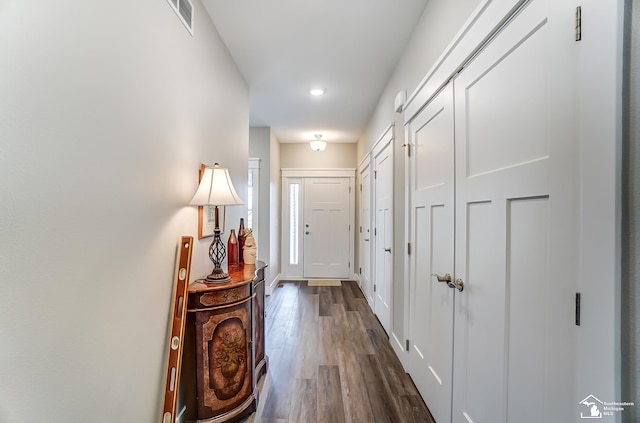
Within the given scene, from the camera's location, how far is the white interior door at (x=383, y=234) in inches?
111

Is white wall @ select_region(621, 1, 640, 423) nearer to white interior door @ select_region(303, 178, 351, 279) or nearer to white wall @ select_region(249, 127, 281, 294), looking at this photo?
white wall @ select_region(249, 127, 281, 294)

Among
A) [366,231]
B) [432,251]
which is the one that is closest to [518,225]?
[432,251]

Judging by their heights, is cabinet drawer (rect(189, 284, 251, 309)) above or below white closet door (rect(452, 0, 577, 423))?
below

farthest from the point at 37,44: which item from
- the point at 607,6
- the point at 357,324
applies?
the point at 357,324

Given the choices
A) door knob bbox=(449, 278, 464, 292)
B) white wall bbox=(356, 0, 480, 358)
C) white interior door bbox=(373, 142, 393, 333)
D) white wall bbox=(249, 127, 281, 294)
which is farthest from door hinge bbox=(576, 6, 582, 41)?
white wall bbox=(249, 127, 281, 294)

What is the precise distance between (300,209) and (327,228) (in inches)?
25.5

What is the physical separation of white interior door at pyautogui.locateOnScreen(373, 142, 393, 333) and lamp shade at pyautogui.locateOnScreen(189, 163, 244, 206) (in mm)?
1633

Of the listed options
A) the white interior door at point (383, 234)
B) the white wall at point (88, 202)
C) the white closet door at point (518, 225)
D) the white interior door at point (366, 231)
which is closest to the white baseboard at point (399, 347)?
the white interior door at point (383, 234)

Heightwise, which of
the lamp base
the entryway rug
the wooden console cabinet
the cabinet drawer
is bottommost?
the entryway rug

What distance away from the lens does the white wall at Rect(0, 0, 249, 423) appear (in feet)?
2.43

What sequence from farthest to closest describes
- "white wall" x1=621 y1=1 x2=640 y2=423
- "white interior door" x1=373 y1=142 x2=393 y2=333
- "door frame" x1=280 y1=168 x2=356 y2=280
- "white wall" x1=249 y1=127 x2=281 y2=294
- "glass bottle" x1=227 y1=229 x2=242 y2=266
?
"door frame" x1=280 y1=168 x2=356 y2=280
"white wall" x1=249 y1=127 x2=281 y2=294
"white interior door" x1=373 y1=142 x2=393 y2=333
"glass bottle" x1=227 y1=229 x2=242 y2=266
"white wall" x1=621 y1=1 x2=640 y2=423

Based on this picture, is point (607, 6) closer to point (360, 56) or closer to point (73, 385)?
point (73, 385)

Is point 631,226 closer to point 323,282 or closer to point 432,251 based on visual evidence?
point 432,251

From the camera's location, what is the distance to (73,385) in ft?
2.99
